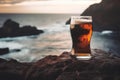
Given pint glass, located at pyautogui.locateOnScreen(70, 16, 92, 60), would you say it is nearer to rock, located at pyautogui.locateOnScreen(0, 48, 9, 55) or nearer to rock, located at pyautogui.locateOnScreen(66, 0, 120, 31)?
rock, located at pyautogui.locateOnScreen(0, 48, 9, 55)

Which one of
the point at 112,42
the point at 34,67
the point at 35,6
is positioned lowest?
the point at 112,42

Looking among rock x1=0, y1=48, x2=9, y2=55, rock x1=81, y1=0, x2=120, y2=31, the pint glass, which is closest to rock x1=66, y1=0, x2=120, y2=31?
rock x1=81, y1=0, x2=120, y2=31

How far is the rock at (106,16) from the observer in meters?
4.14

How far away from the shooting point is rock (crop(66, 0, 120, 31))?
414 centimetres

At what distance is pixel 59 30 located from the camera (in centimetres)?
378

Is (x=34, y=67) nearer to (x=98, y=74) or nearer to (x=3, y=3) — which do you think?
(x=98, y=74)

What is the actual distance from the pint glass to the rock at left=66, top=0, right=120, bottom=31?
195cm

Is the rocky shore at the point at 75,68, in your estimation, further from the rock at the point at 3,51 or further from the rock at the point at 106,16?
the rock at the point at 106,16

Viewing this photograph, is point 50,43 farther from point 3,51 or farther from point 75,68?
point 75,68

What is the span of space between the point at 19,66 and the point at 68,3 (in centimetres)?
129

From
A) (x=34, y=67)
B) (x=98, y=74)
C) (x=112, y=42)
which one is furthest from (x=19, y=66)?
(x=112, y=42)

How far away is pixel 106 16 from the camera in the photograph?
4.46 meters

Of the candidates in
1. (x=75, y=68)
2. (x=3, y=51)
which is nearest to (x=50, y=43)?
(x=3, y=51)

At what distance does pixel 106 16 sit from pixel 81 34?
8.41 feet
